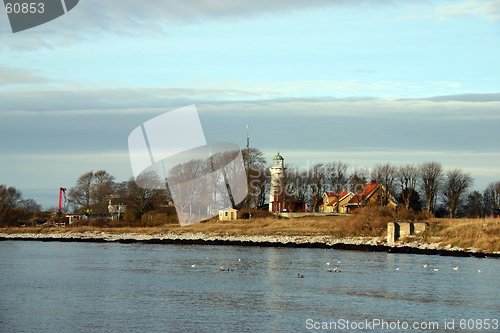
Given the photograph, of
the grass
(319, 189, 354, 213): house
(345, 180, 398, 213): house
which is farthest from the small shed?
(319, 189, 354, 213): house

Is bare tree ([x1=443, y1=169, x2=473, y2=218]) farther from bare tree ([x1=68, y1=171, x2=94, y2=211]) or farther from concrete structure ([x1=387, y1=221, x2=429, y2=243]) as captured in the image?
bare tree ([x1=68, y1=171, x2=94, y2=211])

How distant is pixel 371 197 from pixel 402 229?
28766 mm

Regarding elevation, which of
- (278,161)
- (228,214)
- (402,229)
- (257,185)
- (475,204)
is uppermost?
(278,161)

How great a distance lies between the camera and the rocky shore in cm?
3688

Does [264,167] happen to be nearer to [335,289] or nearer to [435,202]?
[435,202]

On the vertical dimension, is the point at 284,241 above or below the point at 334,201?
below

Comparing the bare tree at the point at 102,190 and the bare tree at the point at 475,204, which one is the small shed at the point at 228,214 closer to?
the bare tree at the point at 102,190

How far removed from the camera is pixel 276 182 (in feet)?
241

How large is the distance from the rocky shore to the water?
14.0ft

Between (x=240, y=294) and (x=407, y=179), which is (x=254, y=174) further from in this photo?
(x=240, y=294)

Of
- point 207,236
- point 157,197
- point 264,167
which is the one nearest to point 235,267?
point 207,236

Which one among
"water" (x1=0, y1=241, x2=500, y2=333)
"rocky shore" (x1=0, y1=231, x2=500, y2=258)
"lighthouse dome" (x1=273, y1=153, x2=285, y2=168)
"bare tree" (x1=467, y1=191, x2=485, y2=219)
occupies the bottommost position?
"water" (x1=0, y1=241, x2=500, y2=333)

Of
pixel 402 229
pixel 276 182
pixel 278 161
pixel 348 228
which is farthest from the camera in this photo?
pixel 278 161

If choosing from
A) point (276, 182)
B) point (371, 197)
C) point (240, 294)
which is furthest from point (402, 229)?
point (276, 182)
